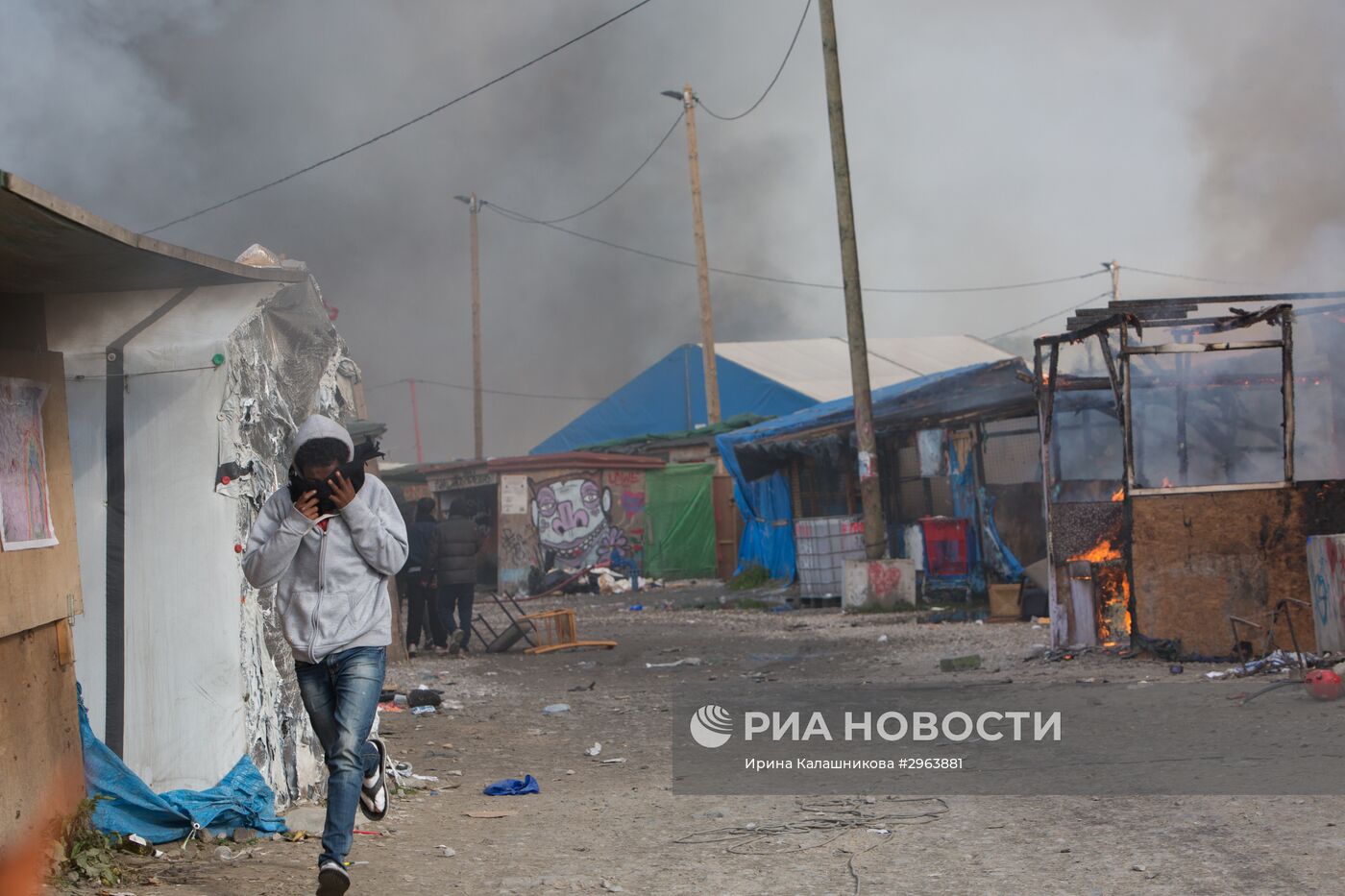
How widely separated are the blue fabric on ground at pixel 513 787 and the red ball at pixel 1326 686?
4396 mm

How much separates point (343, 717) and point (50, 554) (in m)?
1.44

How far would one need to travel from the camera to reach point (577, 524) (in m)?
27.1

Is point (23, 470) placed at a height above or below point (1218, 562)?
above

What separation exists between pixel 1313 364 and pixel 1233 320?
96.6 inches

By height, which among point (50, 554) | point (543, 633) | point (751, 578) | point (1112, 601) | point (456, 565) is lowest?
point (543, 633)

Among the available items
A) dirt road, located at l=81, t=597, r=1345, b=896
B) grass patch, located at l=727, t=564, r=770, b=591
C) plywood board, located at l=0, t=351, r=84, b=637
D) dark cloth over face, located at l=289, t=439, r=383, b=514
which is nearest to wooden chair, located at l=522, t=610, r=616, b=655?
dirt road, located at l=81, t=597, r=1345, b=896

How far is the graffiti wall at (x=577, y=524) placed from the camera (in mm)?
27000

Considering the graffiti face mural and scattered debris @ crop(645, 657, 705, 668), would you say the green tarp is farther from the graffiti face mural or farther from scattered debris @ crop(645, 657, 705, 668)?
scattered debris @ crop(645, 657, 705, 668)

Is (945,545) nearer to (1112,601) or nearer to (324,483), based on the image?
(1112,601)

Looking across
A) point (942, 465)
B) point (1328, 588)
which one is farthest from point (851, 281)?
point (1328, 588)

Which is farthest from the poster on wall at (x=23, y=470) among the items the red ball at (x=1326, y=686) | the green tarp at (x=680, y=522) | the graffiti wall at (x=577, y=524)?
the graffiti wall at (x=577, y=524)

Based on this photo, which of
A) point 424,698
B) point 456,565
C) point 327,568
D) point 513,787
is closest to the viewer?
point 327,568

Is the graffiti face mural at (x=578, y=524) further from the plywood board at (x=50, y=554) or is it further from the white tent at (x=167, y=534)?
the plywood board at (x=50, y=554)

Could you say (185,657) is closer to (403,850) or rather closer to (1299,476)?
(403,850)
